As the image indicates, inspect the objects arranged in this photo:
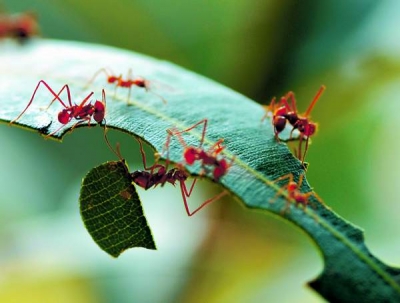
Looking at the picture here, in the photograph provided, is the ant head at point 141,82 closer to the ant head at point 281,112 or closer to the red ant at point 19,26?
the ant head at point 281,112

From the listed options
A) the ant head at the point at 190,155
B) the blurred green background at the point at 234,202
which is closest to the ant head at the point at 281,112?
the ant head at the point at 190,155

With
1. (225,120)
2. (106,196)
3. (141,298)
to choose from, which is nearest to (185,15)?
(141,298)

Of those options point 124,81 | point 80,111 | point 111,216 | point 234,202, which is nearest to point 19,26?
point 234,202

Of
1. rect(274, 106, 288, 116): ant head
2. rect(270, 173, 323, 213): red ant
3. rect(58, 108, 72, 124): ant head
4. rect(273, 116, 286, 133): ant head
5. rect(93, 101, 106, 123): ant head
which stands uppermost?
rect(270, 173, 323, 213): red ant

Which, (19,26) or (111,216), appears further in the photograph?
(19,26)

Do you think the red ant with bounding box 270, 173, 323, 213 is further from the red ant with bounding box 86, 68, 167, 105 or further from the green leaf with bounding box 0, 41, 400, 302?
the red ant with bounding box 86, 68, 167, 105

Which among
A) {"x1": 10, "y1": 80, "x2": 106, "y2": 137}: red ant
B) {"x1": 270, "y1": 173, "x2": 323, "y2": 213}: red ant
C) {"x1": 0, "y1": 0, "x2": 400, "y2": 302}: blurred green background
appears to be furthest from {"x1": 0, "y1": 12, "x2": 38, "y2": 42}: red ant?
{"x1": 270, "y1": 173, "x2": 323, "y2": 213}: red ant

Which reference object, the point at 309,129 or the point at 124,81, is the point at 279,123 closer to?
the point at 309,129
